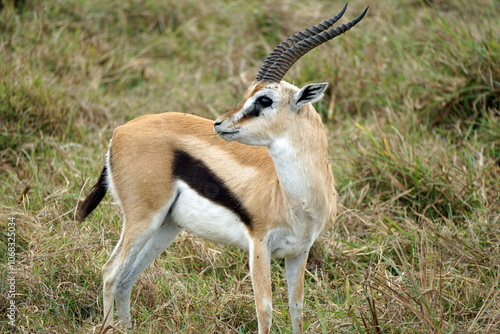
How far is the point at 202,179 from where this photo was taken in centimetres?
419

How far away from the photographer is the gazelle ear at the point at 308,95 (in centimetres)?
383

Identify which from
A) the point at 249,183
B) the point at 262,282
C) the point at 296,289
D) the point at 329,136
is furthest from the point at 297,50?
the point at 329,136

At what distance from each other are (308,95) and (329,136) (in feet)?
10.2

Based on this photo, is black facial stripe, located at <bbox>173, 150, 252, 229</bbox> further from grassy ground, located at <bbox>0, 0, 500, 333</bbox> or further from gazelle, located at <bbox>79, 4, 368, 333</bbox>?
grassy ground, located at <bbox>0, 0, 500, 333</bbox>

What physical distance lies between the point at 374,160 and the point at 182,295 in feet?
8.10

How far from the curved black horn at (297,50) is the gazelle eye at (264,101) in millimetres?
141

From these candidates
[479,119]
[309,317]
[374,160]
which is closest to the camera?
[309,317]

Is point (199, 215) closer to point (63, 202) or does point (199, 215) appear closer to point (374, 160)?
point (63, 202)

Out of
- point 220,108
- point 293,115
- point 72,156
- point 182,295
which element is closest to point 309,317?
point 182,295

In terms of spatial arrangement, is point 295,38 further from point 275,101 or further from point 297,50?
point 275,101

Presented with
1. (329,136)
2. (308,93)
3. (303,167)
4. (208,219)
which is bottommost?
(329,136)

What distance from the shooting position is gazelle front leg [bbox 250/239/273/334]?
12.7ft

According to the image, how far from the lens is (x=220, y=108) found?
771 cm

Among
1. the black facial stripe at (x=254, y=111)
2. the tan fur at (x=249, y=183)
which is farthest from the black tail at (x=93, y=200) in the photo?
the black facial stripe at (x=254, y=111)
